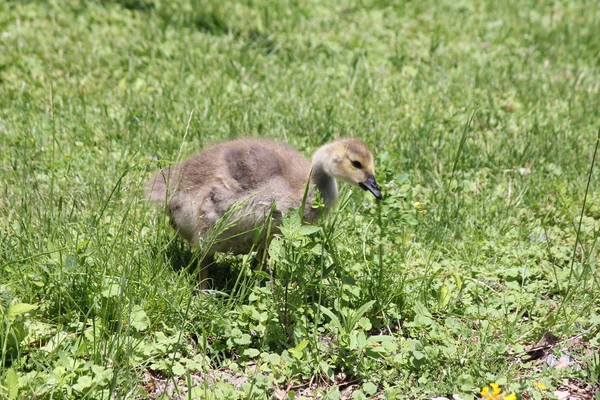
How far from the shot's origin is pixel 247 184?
461cm

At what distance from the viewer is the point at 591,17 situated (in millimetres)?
9031

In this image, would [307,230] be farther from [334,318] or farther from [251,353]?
[251,353]

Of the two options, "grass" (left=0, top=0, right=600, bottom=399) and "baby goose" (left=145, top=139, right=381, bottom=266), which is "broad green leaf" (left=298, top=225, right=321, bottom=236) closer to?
"grass" (left=0, top=0, right=600, bottom=399)

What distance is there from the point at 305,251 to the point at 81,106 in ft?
11.0

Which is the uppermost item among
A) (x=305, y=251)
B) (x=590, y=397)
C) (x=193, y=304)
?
(x=305, y=251)

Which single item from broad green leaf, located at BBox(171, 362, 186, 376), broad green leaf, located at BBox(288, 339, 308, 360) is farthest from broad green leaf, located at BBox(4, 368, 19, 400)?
broad green leaf, located at BBox(288, 339, 308, 360)

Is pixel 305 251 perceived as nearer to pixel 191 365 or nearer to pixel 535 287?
pixel 191 365

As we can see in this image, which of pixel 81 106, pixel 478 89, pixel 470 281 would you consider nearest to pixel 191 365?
pixel 470 281

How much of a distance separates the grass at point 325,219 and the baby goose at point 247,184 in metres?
0.17

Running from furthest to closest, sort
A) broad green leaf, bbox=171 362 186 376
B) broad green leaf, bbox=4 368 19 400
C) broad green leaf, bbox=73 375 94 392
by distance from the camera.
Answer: broad green leaf, bbox=171 362 186 376 → broad green leaf, bbox=73 375 94 392 → broad green leaf, bbox=4 368 19 400

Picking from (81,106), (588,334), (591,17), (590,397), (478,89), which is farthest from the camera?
(591,17)

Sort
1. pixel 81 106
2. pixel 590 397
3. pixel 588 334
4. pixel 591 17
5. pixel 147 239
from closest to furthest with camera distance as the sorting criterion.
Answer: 1. pixel 590 397
2. pixel 588 334
3. pixel 147 239
4. pixel 81 106
5. pixel 591 17

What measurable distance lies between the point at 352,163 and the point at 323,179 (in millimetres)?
250

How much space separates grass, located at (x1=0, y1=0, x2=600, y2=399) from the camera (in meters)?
3.82
